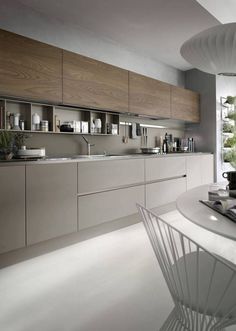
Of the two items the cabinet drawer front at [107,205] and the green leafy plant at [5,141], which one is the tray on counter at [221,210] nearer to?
the cabinet drawer front at [107,205]

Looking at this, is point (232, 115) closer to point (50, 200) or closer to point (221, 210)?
point (50, 200)

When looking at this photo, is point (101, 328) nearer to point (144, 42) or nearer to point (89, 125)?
point (89, 125)

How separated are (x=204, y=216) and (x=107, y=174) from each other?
6.69 feet

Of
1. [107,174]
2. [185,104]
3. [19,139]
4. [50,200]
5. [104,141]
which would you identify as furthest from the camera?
[185,104]

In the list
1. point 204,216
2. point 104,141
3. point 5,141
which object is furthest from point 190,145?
point 204,216

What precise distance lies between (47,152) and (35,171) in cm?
83

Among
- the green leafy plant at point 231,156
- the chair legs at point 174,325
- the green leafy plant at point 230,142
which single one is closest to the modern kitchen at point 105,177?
the chair legs at point 174,325

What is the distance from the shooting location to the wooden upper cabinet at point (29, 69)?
8.16 ft

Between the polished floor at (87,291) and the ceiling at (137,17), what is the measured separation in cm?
262

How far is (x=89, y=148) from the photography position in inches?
143

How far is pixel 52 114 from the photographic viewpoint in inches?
124

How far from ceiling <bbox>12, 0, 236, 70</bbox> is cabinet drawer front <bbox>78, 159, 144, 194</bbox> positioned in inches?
68.9

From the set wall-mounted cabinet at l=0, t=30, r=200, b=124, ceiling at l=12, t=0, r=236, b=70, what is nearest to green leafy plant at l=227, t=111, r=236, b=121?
wall-mounted cabinet at l=0, t=30, r=200, b=124

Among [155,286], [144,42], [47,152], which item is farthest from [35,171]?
[144,42]
